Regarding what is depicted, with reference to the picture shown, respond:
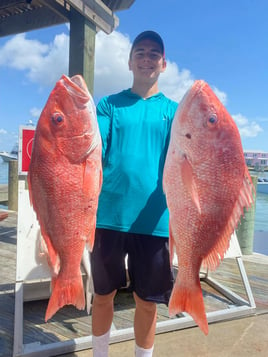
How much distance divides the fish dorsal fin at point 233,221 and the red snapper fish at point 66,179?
2.04 feet

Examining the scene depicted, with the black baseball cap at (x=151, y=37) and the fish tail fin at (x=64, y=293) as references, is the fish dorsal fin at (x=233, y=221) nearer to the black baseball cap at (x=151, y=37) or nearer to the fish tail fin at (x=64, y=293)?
the fish tail fin at (x=64, y=293)

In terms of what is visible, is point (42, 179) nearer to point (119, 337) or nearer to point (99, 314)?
point (99, 314)

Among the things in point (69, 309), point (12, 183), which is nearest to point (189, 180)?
point (69, 309)

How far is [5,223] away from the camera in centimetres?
618

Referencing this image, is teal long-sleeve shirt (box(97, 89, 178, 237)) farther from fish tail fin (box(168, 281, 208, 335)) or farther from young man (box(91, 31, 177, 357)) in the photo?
fish tail fin (box(168, 281, 208, 335))

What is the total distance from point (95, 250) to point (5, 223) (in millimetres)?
4916

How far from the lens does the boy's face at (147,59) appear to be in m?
1.86

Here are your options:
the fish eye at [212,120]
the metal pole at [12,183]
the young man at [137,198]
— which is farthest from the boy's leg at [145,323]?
the metal pole at [12,183]

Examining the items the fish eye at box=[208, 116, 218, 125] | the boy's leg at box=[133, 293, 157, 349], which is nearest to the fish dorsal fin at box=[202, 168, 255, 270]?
the fish eye at box=[208, 116, 218, 125]

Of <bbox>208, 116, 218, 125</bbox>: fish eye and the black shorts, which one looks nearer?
<bbox>208, 116, 218, 125</bbox>: fish eye

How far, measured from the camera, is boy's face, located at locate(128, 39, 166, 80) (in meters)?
1.86

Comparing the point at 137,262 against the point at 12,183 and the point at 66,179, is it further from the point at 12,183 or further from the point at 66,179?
the point at 12,183

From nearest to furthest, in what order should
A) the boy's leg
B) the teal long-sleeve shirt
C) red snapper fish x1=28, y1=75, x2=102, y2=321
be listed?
red snapper fish x1=28, y1=75, x2=102, y2=321, the teal long-sleeve shirt, the boy's leg

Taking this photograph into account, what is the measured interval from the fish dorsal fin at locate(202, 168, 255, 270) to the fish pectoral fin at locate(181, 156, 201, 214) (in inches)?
7.8
